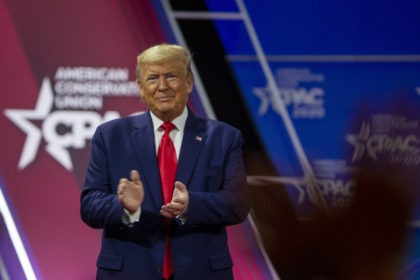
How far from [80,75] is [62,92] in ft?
0.38

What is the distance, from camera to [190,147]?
2080 mm

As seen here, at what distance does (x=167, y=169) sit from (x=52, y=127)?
1376 mm

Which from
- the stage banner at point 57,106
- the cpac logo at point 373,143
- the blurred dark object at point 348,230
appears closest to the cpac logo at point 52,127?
the stage banner at point 57,106

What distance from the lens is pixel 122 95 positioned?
333 cm

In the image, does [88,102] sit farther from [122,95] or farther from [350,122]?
[350,122]

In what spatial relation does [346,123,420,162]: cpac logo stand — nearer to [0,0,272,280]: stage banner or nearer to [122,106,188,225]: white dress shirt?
[0,0,272,280]: stage banner

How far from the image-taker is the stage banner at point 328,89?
3316mm

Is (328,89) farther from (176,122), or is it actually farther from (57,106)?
(176,122)

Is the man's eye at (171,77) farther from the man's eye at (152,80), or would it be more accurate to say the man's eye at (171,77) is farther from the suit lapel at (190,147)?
the suit lapel at (190,147)

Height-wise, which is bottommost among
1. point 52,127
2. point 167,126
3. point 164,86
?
point 167,126

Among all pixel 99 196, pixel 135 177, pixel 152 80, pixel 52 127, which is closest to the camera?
pixel 135 177

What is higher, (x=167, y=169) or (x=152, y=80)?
(x=152, y=80)

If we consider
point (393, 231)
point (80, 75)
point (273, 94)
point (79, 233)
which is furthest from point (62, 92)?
point (393, 231)

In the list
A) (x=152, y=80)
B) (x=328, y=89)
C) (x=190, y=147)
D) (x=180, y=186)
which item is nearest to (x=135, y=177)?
(x=180, y=186)
